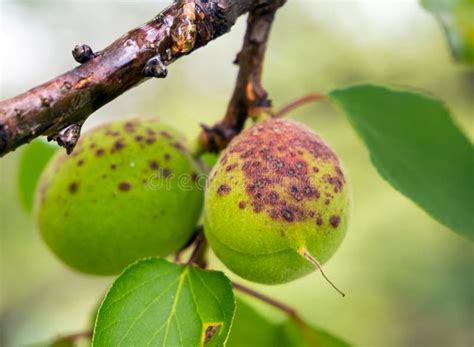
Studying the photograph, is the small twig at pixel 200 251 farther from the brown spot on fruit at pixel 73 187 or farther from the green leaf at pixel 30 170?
the green leaf at pixel 30 170

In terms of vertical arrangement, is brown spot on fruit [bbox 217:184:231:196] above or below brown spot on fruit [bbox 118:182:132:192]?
above

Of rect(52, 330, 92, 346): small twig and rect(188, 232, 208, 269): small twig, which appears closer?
rect(188, 232, 208, 269): small twig

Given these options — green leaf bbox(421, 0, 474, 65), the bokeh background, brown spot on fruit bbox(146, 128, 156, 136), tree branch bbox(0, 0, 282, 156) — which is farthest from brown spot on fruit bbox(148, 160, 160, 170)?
the bokeh background

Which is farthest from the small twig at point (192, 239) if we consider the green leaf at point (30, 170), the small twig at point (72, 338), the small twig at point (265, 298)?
the green leaf at point (30, 170)

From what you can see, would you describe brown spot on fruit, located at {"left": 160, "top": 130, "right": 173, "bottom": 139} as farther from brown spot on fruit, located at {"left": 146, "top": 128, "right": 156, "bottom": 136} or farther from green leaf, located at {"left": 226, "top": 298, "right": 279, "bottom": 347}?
green leaf, located at {"left": 226, "top": 298, "right": 279, "bottom": 347}

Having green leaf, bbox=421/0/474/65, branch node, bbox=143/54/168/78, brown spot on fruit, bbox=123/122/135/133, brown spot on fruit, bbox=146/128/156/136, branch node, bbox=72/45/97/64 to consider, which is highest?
branch node, bbox=72/45/97/64

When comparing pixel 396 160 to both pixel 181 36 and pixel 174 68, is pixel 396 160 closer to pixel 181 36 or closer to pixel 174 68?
pixel 181 36
